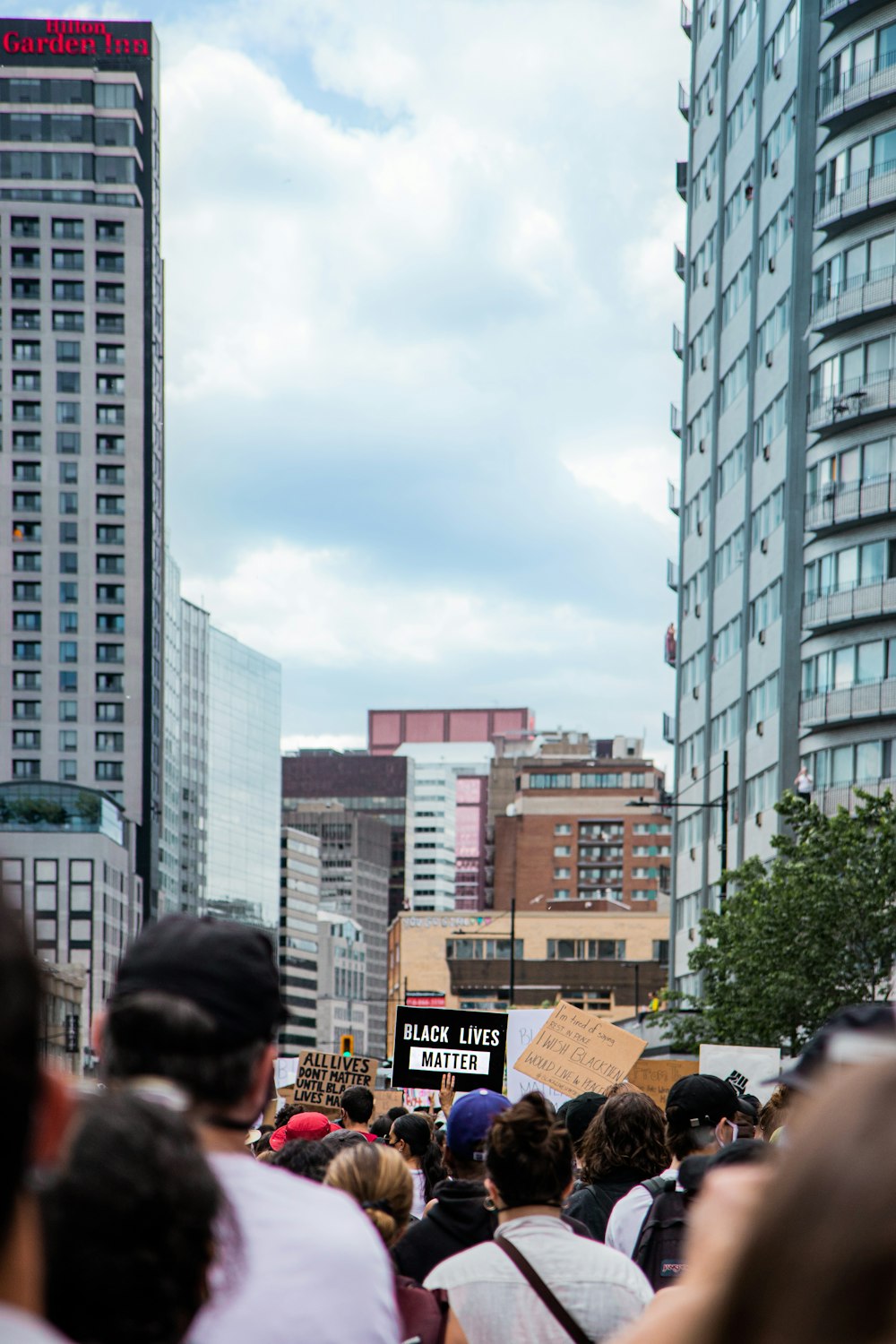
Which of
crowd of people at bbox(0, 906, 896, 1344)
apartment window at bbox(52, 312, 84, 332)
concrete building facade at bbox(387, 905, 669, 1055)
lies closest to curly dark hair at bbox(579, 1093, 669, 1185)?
crowd of people at bbox(0, 906, 896, 1344)

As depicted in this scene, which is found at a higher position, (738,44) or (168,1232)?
(738,44)

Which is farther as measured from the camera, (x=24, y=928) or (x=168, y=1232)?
(x=168, y=1232)

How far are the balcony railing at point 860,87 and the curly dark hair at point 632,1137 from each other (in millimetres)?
52098

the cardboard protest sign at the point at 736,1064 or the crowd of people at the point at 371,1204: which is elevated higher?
the crowd of people at the point at 371,1204

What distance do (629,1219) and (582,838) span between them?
16974 centimetres

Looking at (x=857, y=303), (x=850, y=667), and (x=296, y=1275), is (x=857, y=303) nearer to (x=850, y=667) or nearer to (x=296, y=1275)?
(x=850, y=667)

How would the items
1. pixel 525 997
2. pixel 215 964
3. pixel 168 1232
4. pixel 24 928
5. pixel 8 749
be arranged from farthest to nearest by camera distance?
pixel 8 749 < pixel 525 997 < pixel 215 964 < pixel 168 1232 < pixel 24 928

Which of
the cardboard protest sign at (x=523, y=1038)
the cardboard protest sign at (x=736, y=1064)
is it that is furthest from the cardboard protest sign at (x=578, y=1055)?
the cardboard protest sign at (x=523, y=1038)

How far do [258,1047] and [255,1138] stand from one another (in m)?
9.49

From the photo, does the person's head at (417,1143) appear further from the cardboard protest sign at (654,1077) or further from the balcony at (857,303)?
the balcony at (857,303)

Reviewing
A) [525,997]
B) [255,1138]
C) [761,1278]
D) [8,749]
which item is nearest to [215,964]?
[761,1278]

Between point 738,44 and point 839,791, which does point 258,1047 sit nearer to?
point 839,791

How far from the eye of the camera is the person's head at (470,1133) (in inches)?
248

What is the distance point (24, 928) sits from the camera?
1707 mm
